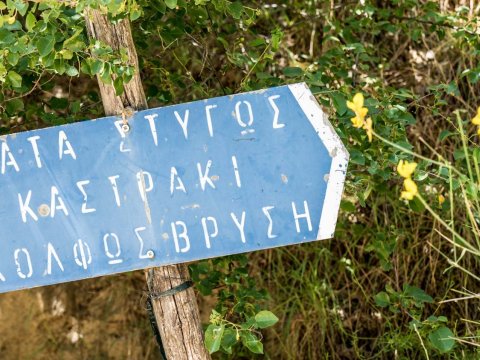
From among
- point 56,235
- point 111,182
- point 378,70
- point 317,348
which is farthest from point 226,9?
point 317,348

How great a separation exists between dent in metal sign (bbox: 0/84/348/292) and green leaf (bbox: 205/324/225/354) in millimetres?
189

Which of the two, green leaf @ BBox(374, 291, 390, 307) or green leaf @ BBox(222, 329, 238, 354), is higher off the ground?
green leaf @ BBox(222, 329, 238, 354)

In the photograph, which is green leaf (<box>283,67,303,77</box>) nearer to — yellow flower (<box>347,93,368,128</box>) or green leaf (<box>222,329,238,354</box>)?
yellow flower (<box>347,93,368,128</box>)

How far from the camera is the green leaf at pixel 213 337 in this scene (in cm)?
165

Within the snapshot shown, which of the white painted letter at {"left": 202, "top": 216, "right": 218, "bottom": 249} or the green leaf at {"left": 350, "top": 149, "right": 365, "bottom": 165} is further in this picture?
the green leaf at {"left": 350, "top": 149, "right": 365, "bottom": 165}

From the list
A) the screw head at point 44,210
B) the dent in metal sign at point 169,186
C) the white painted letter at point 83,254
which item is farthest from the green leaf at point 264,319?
the screw head at point 44,210

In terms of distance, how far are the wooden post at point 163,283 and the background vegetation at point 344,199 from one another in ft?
0.71

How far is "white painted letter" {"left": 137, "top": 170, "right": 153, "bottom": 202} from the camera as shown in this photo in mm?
1646

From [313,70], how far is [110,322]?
4.79 feet

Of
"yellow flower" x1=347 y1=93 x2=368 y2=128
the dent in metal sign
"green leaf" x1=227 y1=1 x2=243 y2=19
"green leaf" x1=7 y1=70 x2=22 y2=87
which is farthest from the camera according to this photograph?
"green leaf" x1=227 y1=1 x2=243 y2=19

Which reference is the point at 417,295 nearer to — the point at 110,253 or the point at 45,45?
the point at 110,253

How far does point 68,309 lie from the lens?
3.12 meters

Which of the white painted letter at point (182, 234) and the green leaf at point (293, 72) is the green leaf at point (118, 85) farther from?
the green leaf at point (293, 72)

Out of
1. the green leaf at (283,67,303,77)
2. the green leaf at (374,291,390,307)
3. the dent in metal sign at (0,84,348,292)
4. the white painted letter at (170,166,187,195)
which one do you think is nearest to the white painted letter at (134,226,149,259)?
the dent in metal sign at (0,84,348,292)
